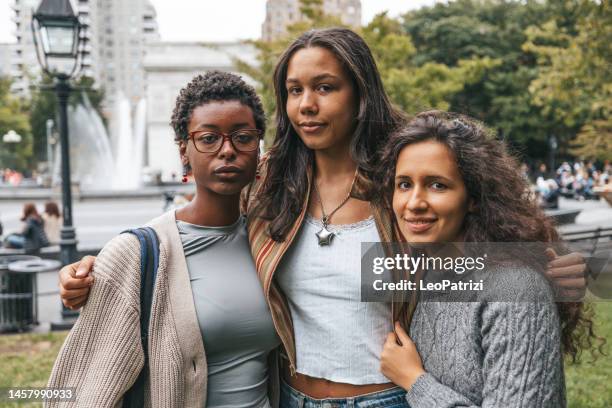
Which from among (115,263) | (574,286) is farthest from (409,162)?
(115,263)

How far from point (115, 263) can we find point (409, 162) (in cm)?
99

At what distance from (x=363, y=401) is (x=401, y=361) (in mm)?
285

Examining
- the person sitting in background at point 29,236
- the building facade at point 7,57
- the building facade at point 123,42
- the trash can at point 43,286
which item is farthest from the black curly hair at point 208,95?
the building facade at point 123,42

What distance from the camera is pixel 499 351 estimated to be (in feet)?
5.12

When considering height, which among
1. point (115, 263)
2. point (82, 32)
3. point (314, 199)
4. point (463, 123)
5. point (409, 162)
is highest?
point (82, 32)

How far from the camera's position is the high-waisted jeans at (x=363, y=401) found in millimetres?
2025

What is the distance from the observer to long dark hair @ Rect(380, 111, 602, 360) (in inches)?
68.3

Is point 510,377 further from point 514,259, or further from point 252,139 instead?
point 252,139

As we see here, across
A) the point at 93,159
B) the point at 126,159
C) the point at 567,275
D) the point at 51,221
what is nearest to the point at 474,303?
the point at 567,275

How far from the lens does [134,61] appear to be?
99375 millimetres

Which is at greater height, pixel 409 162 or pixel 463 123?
pixel 463 123

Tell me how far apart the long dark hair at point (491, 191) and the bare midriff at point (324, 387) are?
0.66 metres

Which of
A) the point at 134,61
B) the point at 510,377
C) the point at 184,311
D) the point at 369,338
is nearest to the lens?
the point at 510,377

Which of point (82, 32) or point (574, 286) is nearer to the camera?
point (574, 286)
